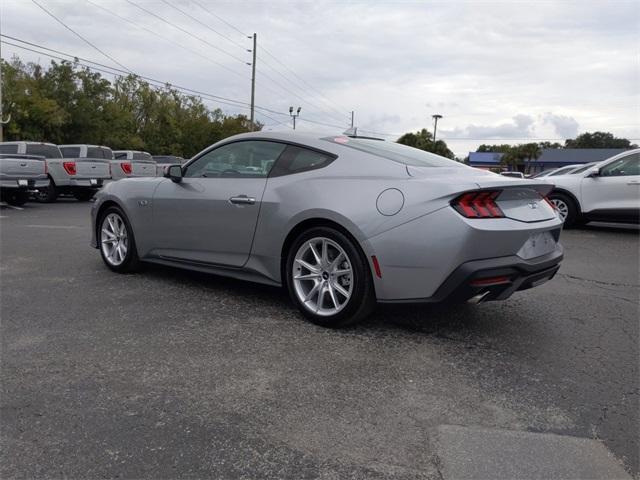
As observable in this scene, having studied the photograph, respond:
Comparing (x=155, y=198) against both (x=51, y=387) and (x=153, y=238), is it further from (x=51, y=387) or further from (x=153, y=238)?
(x=51, y=387)

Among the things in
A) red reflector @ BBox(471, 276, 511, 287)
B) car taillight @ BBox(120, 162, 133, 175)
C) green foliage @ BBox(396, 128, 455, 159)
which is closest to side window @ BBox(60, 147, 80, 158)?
car taillight @ BBox(120, 162, 133, 175)

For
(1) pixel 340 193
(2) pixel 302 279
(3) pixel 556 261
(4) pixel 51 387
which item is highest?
(1) pixel 340 193

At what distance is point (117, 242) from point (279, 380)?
348 cm

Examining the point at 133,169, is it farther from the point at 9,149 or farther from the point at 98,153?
the point at 9,149

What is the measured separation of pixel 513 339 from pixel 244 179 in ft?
8.14

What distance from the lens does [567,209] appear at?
36.1ft

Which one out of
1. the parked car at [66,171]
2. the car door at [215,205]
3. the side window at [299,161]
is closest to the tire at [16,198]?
the parked car at [66,171]

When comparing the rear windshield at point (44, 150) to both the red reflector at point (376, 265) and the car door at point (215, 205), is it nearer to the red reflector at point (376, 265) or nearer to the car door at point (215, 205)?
the car door at point (215, 205)

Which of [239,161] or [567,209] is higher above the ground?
[239,161]

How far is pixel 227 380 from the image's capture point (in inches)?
125

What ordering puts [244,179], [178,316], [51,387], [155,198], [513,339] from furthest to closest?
1. [155,198]
2. [244,179]
3. [178,316]
4. [513,339]
5. [51,387]

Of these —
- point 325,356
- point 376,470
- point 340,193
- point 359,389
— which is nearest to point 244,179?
point 340,193

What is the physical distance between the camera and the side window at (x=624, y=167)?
33.7ft

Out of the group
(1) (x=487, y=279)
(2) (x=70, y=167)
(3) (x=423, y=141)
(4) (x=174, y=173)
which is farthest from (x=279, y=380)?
(3) (x=423, y=141)
